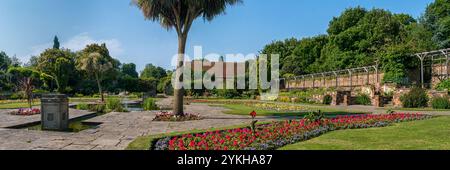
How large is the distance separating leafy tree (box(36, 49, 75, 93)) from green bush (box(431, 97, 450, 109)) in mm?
41731

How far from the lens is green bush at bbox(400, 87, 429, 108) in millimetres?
19547

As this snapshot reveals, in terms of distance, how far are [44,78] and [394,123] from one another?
47379mm

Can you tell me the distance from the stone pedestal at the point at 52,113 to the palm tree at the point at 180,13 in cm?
482

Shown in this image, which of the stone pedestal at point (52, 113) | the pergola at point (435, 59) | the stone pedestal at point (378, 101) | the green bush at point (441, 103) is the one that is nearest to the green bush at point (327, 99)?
the stone pedestal at point (378, 101)

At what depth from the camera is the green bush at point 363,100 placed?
78.5ft

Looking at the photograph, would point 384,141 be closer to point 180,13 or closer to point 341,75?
point 180,13

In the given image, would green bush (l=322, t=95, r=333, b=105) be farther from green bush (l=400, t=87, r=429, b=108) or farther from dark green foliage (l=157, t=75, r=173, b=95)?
dark green foliage (l=157, t=75, r=173, b=95)

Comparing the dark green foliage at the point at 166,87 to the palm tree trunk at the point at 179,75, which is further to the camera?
the dark green foliage at the point at 166,87

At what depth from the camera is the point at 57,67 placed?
4269 cm

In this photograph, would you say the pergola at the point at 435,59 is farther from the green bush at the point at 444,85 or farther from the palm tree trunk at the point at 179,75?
the palm tree trunk at the point at 179,75

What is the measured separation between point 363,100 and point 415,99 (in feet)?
15.4

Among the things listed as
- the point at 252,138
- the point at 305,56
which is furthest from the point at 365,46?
the point at 252,138

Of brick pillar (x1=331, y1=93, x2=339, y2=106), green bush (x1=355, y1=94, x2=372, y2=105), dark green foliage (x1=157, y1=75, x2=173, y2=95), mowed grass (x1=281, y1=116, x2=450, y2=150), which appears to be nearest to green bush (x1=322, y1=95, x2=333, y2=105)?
brick pillar (x1=331, y1=93, x2=339, y2=106)
